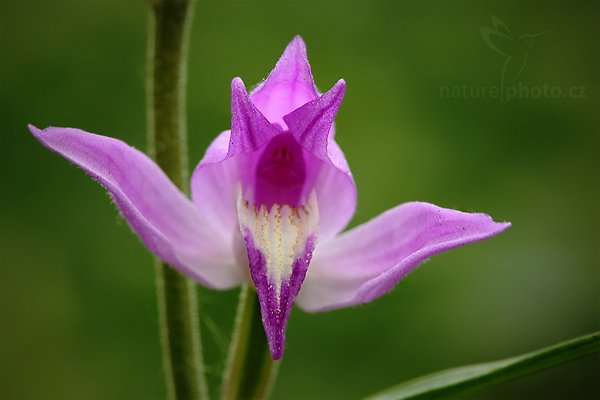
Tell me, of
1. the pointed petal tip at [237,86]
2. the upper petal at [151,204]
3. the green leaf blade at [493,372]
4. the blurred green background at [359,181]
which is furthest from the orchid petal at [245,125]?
the blurred green background at [359,181]

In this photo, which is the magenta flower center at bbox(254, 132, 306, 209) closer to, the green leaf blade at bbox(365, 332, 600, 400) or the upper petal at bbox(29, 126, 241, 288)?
the upper petal at bbox(29, 126, 241, 288)

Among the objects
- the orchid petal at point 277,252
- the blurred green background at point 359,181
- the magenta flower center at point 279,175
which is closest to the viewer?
the orchid petal at point 277,252

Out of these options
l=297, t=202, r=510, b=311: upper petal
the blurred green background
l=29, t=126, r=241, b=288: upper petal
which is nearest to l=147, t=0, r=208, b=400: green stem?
l=29, t=126, r=241, b=288: upper petal

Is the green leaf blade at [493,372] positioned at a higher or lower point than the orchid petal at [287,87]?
lower

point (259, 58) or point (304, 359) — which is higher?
point (259, 58)

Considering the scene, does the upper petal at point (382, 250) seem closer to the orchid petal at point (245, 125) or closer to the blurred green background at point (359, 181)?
the orchid petal at point (245, 125)

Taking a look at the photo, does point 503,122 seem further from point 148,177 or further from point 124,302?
point 148,177

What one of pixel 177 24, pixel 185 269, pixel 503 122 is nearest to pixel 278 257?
pixel 185 269
